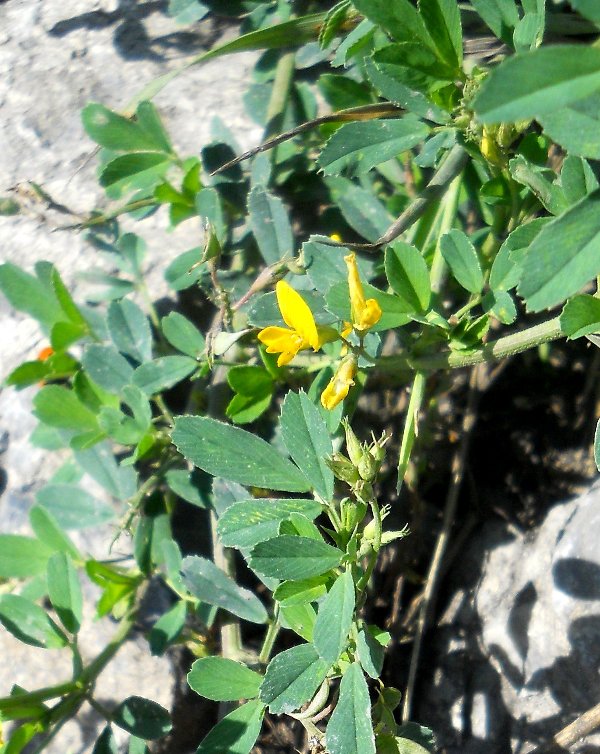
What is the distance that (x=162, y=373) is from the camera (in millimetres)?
1632

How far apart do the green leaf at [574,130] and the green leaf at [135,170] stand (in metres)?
1.10

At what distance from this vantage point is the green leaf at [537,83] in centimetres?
66

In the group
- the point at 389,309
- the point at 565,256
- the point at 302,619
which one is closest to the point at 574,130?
the point at 565,256

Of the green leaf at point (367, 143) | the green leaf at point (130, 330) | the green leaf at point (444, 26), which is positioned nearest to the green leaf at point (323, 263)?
the green leaf at point (367, 143)

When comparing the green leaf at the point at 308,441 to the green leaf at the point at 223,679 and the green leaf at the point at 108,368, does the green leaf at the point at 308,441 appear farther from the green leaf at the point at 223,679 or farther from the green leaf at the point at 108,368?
the green leaf at the point at 108,368

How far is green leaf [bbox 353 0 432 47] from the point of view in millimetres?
1122

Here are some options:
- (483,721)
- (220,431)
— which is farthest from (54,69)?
(483,721)

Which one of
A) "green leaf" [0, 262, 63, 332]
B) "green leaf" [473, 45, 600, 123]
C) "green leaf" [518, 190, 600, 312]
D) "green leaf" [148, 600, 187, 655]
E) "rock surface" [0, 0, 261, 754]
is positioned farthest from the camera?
"rock surface" [0, 0, 261, 754]

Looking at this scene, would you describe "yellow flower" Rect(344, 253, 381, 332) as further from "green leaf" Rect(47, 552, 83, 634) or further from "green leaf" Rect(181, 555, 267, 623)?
"green leaf" Rect(47, 552, 83, 634)

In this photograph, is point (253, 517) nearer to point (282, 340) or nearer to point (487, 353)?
point (282, 340)

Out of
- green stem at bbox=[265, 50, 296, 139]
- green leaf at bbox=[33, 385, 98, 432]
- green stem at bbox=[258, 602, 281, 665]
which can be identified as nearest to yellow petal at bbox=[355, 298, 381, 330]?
green stem at bbox=[258, 602, 281, 665]

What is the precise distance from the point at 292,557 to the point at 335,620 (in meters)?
0.11

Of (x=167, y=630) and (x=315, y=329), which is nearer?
(x=315, y=329)

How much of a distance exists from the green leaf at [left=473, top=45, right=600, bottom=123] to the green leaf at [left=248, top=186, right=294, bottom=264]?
0.96 meters
